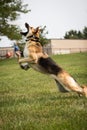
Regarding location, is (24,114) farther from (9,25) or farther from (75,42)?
(75,42)

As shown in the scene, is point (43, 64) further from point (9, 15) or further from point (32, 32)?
point (9, 15)

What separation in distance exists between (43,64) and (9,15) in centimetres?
4437

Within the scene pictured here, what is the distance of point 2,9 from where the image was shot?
52562mm

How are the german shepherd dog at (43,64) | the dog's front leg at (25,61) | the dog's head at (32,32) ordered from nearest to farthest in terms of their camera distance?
1. the german shepherd dog at (43,64)
2. the dog's front leg at (25,61)
3. the dog's head at (32,32)

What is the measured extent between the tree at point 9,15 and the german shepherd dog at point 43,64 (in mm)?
42213

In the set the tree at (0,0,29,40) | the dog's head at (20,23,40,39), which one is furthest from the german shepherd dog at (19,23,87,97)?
the tree at (0,0,29,40)

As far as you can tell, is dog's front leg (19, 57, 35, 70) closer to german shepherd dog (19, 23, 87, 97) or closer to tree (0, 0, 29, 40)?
german shepherd dog (19, 23, 87, 97)

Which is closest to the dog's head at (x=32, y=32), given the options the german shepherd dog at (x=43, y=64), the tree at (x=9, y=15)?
the german shepherd dog at (x=43, y=64)

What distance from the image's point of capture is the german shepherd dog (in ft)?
31.9

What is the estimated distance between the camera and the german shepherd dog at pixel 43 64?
9727mm

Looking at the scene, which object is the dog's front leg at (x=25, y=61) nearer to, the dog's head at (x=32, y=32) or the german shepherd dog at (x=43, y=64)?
the german shepherd dog at (x=43, y=64)

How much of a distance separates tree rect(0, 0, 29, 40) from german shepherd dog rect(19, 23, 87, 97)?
42.2 metres

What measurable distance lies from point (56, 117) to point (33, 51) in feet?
9.99

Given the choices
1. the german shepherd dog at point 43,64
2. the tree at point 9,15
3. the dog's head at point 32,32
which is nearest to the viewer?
the german shepherd dog at point 43,64
